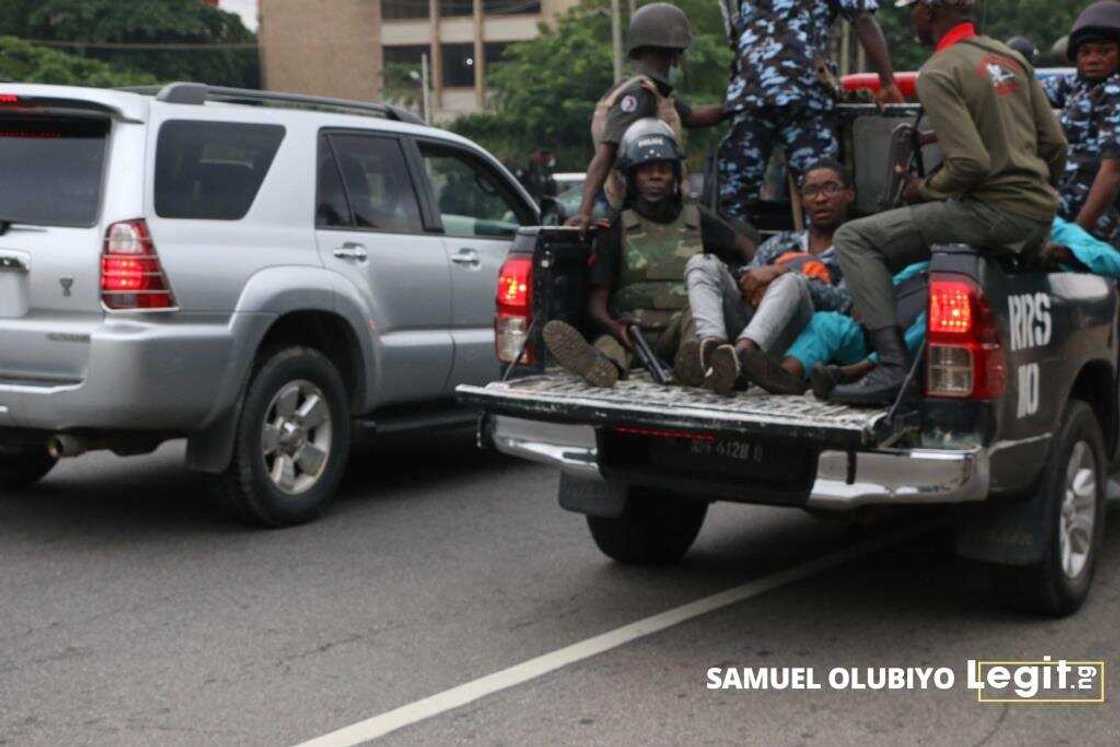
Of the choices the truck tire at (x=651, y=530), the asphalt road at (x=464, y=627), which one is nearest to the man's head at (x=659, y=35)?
the truck tire at (x=651, y=530)

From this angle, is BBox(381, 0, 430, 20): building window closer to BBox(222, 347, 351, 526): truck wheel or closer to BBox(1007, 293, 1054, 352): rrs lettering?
BBox(222, 347, 351, 526): truck wheel

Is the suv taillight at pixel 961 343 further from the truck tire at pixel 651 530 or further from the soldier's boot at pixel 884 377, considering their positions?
the truck tire at pixel 651 530

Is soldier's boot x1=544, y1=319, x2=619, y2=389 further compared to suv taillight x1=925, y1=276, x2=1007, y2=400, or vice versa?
soldier's boot x1=544, y1=319, x2=619, y2=389

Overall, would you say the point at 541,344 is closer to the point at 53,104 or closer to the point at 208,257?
the point at 208,257

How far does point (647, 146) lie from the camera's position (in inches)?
265

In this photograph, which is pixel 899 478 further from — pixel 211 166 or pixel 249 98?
pixel 249 98

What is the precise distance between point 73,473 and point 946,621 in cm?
513

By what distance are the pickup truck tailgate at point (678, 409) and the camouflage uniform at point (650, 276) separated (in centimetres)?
28

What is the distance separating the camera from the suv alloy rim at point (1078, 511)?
604 centimetres

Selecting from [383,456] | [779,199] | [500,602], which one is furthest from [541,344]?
[383,456]

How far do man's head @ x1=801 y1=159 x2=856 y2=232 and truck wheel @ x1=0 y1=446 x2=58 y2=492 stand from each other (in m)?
4.24

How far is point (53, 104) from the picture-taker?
735cm

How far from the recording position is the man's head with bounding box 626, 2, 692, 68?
756cm

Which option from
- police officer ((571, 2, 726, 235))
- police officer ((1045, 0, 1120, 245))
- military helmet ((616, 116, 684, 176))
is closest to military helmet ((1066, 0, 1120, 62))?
police officer ((1045, 0, 1120, 245))
